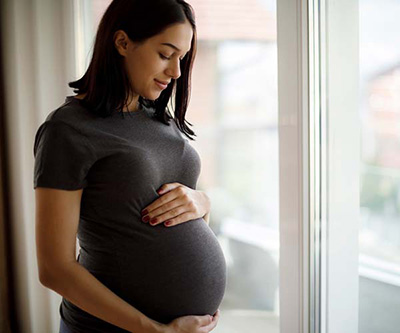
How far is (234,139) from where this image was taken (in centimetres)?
171

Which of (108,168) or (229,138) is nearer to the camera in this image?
(108,168)

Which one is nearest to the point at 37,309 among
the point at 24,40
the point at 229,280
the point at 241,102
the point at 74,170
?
the point at 229,280

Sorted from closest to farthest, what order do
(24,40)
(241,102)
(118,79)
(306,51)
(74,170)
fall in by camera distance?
(74,170) → (118,79) → (306,51) → (241,102) → (24,40)

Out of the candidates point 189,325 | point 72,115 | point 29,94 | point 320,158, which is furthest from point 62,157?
point 29,94

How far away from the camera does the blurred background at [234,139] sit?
1158 mm

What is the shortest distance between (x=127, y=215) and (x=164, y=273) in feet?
0.49

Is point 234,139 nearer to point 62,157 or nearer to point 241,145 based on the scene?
point 241,145

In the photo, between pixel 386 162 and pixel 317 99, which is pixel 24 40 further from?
pixel 386 162

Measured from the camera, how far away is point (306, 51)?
124cm

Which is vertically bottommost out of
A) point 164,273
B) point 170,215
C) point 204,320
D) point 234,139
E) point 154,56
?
point 204,320

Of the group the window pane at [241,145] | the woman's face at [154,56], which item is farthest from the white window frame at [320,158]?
the woman's face at [154,56]

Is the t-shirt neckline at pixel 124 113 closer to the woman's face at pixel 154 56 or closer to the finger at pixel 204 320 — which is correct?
the woman's face at pixel 154 56

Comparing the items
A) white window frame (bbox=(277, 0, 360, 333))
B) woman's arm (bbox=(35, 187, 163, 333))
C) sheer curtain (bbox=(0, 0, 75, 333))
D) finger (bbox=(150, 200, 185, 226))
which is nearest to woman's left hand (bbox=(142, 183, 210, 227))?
finger (bbox=(150, 200, 185, 226))

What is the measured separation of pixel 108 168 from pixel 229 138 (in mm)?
777
